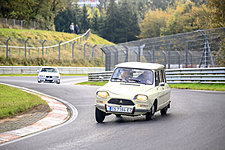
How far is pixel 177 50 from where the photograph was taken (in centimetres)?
2928

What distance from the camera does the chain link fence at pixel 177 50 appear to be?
901 inches

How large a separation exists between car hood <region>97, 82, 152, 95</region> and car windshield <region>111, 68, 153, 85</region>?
23 cm

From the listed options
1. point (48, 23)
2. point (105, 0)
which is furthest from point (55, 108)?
point (105, 0)

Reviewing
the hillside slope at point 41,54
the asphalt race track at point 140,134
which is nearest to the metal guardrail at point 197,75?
the asphalt race track at point 140,134

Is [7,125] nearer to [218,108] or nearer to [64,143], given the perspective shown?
[64,143]

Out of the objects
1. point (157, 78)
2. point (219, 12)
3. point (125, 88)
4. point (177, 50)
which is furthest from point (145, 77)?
point (219, 12)

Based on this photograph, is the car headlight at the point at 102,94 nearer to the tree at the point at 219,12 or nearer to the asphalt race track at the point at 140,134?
the asphalt race track at the point at 140,134

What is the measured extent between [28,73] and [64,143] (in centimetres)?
3666

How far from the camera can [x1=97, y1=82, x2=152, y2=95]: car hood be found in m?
9.71

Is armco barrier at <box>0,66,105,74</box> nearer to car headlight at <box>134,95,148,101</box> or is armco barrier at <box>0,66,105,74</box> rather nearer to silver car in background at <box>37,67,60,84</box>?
silver car in background at <box>37,67,60,84</box>

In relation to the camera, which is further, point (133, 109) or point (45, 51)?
point (45, 51)

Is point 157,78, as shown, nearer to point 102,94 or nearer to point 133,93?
point 133,93

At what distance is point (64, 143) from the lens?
299 inches

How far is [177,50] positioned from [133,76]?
754 inches
